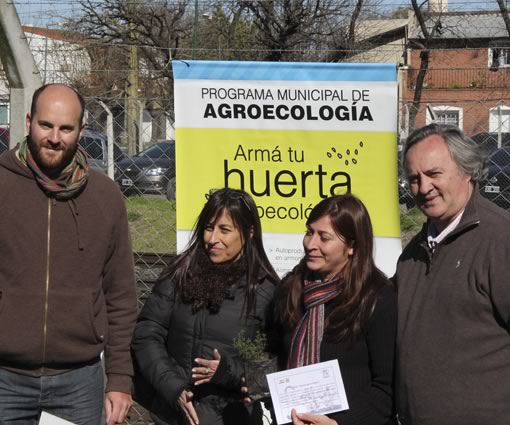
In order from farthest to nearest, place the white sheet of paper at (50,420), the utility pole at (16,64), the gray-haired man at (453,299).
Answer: the utility pole at (16,64) < the white sheet of paper at (50,420) < the gray-haired man at (453,299)

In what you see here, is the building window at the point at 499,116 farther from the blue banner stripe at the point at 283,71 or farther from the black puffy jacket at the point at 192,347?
the black puffy jacket at the point at 192,347

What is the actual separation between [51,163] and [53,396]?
917 millimetres

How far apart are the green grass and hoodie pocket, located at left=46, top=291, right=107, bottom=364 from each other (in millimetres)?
7390

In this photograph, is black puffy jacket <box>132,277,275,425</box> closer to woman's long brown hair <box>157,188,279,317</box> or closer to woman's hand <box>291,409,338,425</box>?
woman's long brown hair <box>157,188,279,317</box>

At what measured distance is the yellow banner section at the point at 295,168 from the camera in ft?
14.7

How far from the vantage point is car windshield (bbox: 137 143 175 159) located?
1028cm

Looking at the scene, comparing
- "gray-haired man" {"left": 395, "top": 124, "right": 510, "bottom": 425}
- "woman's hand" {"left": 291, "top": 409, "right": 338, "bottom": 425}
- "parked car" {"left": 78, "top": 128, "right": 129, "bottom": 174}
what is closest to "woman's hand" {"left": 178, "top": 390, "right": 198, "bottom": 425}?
"woman's hand" {"left": 291, "top": 409, "right": 338, "bottom": 425}

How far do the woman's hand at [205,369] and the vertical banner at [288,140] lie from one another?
1.20m

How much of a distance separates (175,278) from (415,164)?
1.12 m

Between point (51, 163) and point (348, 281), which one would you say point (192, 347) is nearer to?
point (348, 281)

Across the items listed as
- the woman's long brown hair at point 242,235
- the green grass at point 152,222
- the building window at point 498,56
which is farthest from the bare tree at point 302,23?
the woman's long brown hair at point 242,235

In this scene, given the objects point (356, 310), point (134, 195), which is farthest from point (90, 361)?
point (134, 195)

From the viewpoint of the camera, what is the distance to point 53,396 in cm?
354

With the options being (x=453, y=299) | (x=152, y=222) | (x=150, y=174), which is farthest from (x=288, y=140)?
(x=152, y=222)
